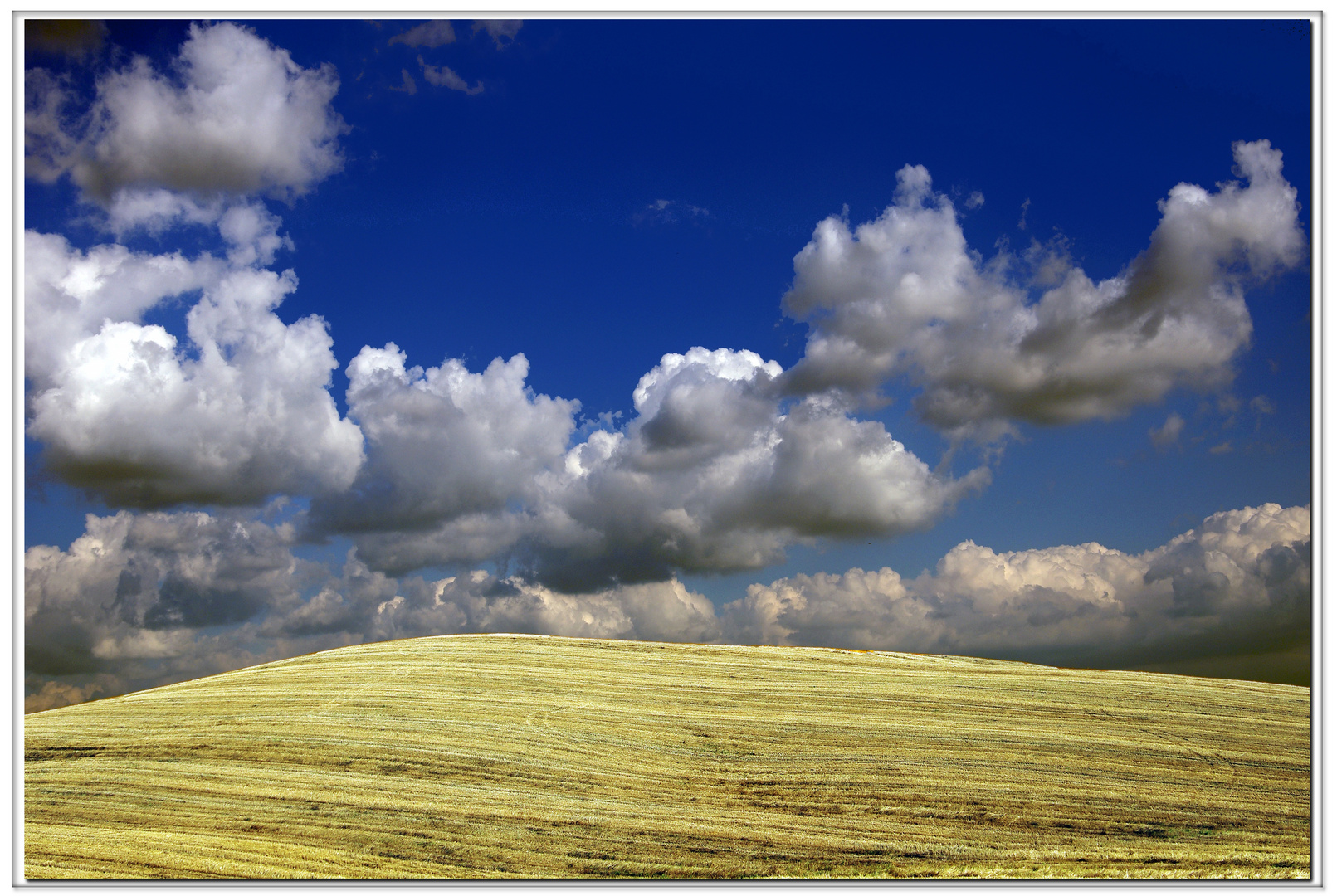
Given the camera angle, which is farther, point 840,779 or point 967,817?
point 840,779

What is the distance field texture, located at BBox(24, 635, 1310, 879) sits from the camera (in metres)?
8.05

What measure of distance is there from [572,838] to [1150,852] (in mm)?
6339

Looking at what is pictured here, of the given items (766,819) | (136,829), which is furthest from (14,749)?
(766,819)

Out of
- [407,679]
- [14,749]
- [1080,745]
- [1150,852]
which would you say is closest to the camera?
[14,749]

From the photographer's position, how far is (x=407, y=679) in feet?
39.9

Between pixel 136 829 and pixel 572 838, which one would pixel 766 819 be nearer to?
pixel 572 838

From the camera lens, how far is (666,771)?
9.68m

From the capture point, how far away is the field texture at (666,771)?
8047mm

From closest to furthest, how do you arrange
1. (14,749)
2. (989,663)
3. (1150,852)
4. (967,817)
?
(14,749) < (1150,852) < (967,817) < (989,663)
